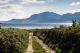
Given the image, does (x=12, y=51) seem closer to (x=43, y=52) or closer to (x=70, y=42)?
(x=70, y=42)

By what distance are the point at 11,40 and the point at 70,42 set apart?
304 inches

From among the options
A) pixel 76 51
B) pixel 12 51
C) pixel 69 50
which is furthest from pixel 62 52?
pixel 12 51

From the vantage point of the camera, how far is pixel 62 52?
36.4 metres

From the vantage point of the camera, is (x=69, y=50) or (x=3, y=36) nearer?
(x=3, y=36)

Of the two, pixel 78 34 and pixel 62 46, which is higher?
pixel 78 34

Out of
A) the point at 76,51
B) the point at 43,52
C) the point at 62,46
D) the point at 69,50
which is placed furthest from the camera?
the point at 43,52

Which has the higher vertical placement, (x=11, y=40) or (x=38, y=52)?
(x=11, y=40)

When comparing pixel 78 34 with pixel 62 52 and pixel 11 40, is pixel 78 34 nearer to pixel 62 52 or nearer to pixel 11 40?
pixel 62 52

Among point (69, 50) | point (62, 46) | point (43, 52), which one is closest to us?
point (69, 50)

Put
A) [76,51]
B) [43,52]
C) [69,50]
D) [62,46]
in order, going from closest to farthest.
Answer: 1. [76,51]
2. [69,50]
3. [62,46]
4. [43,52]

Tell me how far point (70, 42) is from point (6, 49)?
28.0 ft

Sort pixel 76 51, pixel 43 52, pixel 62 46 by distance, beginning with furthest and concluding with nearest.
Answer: pixel 43 52 < pixel 62 46 < pixel 76 51

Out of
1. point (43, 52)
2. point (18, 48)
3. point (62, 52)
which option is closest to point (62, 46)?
point (62, 52)

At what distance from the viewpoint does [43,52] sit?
4262cm
